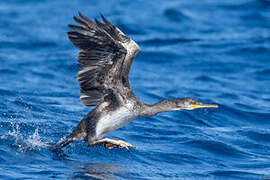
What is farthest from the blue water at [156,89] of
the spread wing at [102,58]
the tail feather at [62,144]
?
the spread wing at [102,58]

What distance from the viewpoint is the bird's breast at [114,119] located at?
764 cm

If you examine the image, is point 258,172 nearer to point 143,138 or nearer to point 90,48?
point 143,138

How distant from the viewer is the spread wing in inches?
286

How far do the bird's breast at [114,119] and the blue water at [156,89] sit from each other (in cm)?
58

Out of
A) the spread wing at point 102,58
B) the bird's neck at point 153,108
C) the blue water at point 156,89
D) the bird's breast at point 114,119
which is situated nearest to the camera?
the spread wing at point 102,58

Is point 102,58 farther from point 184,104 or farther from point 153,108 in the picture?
point 184,104

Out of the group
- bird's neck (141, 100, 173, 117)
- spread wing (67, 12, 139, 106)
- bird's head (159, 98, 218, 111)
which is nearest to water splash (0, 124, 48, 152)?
spread wing (67, 12, 139, 106)

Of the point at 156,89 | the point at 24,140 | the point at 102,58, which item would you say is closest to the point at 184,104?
the point at 102,58

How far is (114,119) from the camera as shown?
764 cm

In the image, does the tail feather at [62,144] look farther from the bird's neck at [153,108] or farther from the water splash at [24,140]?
the bird's neck at [153,108]

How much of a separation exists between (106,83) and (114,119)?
586 millimetres

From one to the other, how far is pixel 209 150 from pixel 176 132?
1.08m

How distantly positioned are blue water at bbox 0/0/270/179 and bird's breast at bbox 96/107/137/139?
58 centimetres

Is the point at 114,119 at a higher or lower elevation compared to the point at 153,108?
lower
